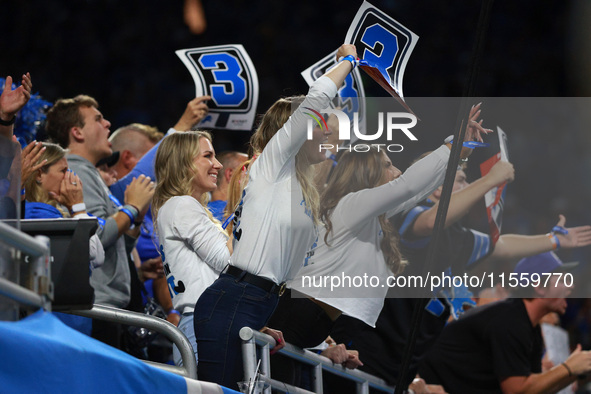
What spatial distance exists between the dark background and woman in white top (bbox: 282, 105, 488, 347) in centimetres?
301

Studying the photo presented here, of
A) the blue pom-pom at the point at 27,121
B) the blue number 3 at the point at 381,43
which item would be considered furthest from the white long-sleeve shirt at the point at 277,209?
the blue pom-pom at the point at 27,121

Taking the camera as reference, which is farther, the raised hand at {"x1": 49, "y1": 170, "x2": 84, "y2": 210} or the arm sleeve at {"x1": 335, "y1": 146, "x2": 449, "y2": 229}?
the raised hand at {"x1": 49, "y1": 170, "x2": 84, "y2": 210}

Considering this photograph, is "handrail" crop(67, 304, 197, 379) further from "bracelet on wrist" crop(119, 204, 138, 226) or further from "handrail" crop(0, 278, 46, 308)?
"bracelet on wrist" crop(119, 204, 138, 226)

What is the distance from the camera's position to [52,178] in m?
3.18

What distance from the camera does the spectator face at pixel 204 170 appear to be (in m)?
3.01

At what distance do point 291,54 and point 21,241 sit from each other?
306 inches

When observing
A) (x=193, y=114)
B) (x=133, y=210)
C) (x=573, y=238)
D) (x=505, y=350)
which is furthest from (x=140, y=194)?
(x=573, y=238)

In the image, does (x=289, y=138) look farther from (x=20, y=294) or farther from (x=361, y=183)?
(x=20, y=294)

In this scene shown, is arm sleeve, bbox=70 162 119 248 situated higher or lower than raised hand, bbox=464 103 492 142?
lower

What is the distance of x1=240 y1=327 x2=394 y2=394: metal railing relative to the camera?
237cm

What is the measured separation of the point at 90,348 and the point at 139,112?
21.9ft

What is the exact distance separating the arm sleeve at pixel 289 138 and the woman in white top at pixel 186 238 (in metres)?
0.41

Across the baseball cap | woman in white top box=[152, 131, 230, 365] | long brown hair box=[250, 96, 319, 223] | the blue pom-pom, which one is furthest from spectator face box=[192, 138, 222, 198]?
the baseball cap

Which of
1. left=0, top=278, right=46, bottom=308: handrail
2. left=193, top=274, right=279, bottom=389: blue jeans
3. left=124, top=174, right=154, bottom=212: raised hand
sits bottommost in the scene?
left=193, top=274, right=279, bottom=389: blue jeans
